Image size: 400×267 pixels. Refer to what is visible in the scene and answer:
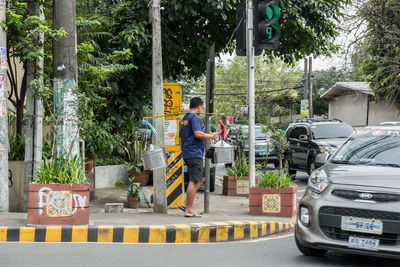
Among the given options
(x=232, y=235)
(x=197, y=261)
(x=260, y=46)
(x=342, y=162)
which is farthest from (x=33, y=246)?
(x=260, y=46)

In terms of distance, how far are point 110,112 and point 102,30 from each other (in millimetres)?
1840

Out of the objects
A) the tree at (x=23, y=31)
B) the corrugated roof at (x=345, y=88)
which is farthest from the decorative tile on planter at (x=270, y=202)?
the corrugated roof at (x=345, y=88)

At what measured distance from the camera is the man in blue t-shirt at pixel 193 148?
864 cm

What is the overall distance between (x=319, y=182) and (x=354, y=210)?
62 cm

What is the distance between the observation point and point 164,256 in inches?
250

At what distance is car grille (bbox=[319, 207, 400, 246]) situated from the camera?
5527 millimetres

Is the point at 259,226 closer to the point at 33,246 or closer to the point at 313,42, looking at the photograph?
the point at 33,246

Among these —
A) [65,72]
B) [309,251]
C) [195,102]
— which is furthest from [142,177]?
[309,251]

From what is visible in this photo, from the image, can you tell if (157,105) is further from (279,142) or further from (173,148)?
(279,142)

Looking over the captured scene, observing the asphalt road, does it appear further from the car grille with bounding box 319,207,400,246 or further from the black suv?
the black suv

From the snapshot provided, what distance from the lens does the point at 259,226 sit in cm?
823

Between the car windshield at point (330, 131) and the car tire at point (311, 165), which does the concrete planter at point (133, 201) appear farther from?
the car windshield at point (330, 131)

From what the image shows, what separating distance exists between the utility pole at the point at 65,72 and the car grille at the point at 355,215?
3.99m

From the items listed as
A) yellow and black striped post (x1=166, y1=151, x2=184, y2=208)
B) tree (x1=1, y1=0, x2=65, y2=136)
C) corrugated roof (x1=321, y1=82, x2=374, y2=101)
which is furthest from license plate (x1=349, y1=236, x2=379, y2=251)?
corrugated roof (x1=321, y1=82, x2=374, y2=101)
